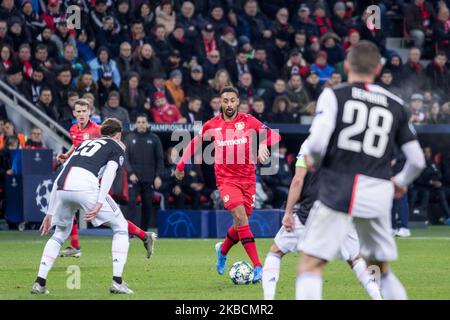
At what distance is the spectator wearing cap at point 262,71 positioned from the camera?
2619 cm

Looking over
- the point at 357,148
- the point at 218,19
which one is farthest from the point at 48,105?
the point at 357,148

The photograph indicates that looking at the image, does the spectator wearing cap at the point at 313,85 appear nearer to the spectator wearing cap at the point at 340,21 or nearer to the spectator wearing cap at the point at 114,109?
the spectator wearing cap at the point at 340,21

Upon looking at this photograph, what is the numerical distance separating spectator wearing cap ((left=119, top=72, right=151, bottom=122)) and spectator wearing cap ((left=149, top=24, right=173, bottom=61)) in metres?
1.48

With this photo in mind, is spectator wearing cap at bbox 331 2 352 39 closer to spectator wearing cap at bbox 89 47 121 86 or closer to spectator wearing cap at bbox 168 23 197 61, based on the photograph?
spectator wearing cap at bbox 168 23 197 61

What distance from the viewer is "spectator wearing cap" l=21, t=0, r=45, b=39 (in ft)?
79.2

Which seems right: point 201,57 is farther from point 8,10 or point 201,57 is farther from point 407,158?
point 407,158

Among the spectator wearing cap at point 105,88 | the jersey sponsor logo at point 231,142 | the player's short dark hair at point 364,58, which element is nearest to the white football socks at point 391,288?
the player's short dark hair at point 364,58

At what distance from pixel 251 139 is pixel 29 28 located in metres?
10.6

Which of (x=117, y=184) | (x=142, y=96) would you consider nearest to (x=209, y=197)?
(x=142, y=96)

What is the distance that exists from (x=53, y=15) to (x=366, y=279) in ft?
50.0

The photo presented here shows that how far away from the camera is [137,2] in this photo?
26859mm

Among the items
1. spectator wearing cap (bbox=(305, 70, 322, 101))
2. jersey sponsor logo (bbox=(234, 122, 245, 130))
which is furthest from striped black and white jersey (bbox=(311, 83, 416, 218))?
spectator wearing cap (bbox=(305, 70, 322, 101))
